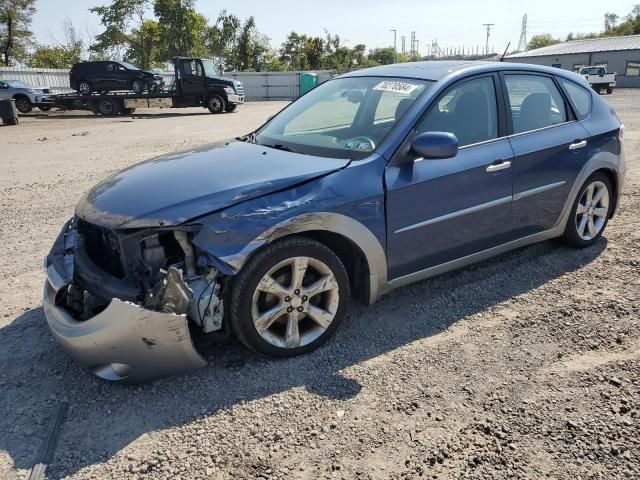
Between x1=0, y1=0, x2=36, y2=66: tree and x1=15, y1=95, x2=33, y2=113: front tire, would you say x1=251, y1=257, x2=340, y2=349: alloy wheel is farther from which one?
x1=0, y1=0, x2=36, y2=66: tree

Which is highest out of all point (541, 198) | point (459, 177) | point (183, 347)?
point (459, 177)

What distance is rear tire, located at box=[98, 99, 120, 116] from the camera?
23.1 m

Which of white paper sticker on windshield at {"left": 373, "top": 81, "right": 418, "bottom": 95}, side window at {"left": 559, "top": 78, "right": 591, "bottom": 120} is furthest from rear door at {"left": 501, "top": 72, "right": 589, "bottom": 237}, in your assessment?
white paper sticker on windshield at {"left": 373, "top": 81, "right": 418, "bottom": 95}

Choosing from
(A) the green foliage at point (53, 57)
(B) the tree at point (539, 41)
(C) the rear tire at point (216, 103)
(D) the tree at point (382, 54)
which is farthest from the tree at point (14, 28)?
(B) the tree at point (539, 41)

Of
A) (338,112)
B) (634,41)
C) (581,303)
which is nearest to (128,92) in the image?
(338,112)

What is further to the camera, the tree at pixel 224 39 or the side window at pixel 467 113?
the tree at pixel 224 39

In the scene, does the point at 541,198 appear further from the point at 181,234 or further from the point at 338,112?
the point at 181,234

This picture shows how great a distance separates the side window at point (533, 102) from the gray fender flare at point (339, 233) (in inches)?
63.5

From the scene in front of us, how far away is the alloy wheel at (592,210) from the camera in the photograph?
15.2ft

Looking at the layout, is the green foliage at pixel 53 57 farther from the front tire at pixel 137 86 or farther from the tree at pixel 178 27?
the front tire at pixel 137 86

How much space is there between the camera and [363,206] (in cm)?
317

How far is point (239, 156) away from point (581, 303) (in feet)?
8.81

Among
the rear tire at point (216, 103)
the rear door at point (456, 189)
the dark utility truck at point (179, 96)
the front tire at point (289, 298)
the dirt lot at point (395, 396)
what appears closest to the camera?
the dirt lot at point (395, 396)

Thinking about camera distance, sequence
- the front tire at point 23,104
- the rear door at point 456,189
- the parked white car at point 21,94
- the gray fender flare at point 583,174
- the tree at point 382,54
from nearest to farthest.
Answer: the rear door at point 456,189 → the gray fender flare at point 583,174 → the parked white car at point 21,94 → the front tire at point 23,104 → the tree at point 382,54
